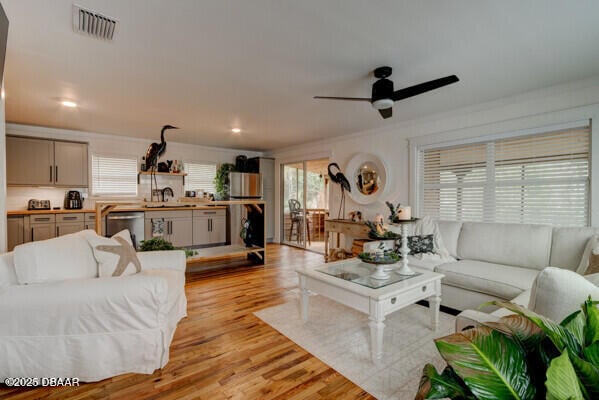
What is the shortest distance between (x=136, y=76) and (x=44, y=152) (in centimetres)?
343

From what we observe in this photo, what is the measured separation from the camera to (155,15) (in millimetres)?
1817

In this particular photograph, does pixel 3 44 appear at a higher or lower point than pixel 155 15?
lower

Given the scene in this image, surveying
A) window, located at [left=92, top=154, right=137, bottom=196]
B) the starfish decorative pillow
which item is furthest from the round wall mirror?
window, located at [left=92, top=154, right=137, bottom=196]

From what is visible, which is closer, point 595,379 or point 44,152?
point 595,379

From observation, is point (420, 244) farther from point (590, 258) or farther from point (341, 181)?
point (341, 181)

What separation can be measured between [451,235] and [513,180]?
1026 mm

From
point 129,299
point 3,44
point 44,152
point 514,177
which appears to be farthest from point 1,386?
point 514,177

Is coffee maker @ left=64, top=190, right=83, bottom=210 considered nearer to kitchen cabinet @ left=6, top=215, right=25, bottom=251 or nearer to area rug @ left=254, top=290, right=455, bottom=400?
kitchen cabinet @ left=6, top=215, right=25, bottom=251

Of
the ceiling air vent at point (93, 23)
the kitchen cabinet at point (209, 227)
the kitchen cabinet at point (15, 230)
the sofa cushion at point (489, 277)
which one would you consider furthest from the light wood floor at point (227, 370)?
the kitchen cabinet at point (15, 230)

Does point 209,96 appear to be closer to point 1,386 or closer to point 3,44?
point 3,44

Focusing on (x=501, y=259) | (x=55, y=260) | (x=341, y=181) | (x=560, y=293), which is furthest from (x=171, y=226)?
(x=560, y=293)

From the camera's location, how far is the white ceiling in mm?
1783

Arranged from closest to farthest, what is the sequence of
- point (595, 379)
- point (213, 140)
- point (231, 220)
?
1. point (595, 379)
2. point (213, 140)
3. point (231, 220)

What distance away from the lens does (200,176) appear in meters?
6.70
